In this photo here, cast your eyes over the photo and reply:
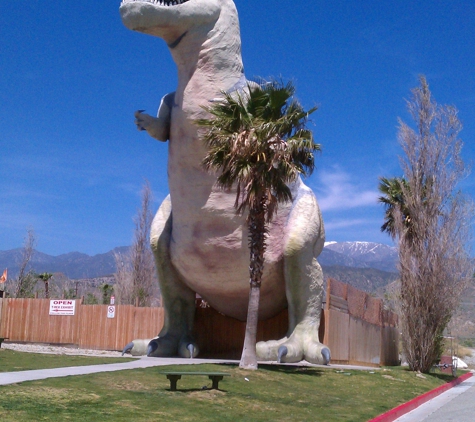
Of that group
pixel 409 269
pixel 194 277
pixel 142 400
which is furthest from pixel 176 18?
pixel 409 269

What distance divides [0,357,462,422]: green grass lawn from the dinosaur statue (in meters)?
2.00

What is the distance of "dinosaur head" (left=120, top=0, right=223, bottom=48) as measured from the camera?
1259 centimetres

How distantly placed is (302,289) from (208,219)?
2.54 metres

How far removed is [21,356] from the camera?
1288 cm

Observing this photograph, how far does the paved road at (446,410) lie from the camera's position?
10.7 meters

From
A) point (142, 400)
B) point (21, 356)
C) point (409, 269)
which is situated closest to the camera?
point (142, 400)

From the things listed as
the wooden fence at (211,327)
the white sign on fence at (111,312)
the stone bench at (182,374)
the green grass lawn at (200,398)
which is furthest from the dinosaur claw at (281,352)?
the white sign on fence at (111,312)

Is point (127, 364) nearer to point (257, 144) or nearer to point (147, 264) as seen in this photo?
point (257, 144)

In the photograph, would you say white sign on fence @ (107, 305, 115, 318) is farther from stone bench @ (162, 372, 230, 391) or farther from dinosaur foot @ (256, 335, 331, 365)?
stone bench @ (162, 372, 230, 391)

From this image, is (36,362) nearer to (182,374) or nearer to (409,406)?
(182,374)

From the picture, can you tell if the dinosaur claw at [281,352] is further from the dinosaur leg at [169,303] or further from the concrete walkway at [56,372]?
the concrete walkway at [56,372]

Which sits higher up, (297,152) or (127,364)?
(297,152)

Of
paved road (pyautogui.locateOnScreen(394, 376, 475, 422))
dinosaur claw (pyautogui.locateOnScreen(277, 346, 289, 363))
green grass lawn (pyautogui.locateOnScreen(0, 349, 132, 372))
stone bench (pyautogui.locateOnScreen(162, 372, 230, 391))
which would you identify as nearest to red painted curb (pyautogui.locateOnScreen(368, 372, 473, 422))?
paved road (pyautogui.locateOnScreen(394, 376, 475, 422))

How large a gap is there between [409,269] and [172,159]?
893cm
